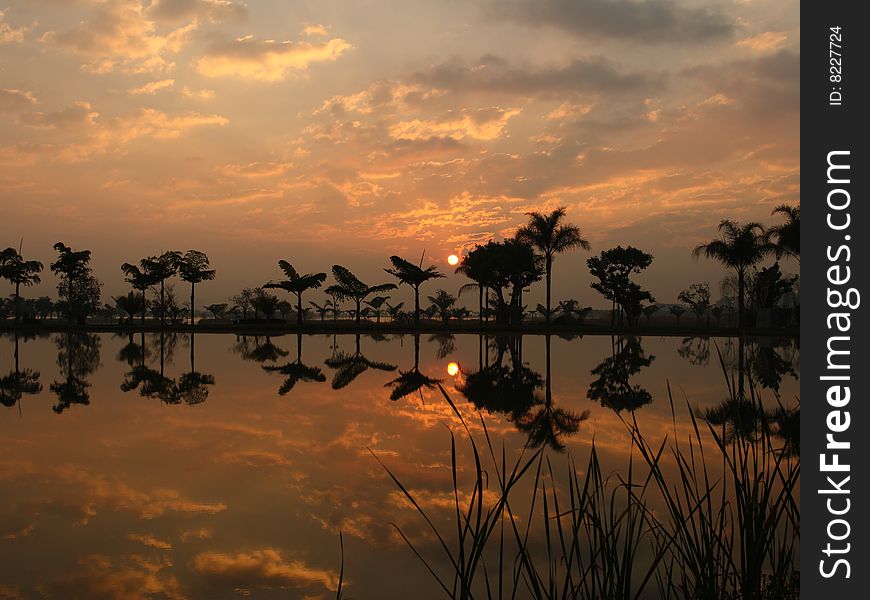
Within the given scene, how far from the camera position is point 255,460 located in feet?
21.9

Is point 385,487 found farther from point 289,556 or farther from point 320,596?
point 320,596

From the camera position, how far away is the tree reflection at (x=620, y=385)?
10.4 metres

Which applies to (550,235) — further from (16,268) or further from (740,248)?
(16,268)

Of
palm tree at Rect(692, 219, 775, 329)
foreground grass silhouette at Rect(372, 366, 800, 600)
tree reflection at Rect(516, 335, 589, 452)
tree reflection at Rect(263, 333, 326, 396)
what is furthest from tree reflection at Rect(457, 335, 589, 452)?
palm tree at Rect(692, 219, 775, 329)

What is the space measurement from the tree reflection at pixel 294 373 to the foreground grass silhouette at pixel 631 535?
685 centimetres

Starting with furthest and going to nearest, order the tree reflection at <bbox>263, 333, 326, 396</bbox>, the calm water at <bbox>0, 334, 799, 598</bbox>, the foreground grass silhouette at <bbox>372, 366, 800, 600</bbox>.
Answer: the tree reflection at <bbox>263, 333, 326, 396</bbox> → the calm water at <bbox>0, 334, 799, 598</bbox> → the foreground grass silhouette at <bbox>372, 366, 800, 600</bbox>

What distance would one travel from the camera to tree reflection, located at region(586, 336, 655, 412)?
1040 cm

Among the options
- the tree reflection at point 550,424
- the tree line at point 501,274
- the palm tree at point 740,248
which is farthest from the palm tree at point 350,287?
the tree reflection at point 550,424

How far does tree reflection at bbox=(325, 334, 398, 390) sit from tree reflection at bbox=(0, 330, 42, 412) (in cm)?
536

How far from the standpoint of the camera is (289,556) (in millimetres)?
4125

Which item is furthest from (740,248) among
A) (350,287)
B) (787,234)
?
(350,287)

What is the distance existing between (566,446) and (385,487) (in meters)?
2.26

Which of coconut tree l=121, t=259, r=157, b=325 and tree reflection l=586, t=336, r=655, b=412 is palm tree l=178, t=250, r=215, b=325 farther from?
tree reflection l=586, t=336, r=655, b=412

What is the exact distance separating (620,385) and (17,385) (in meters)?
11.6
